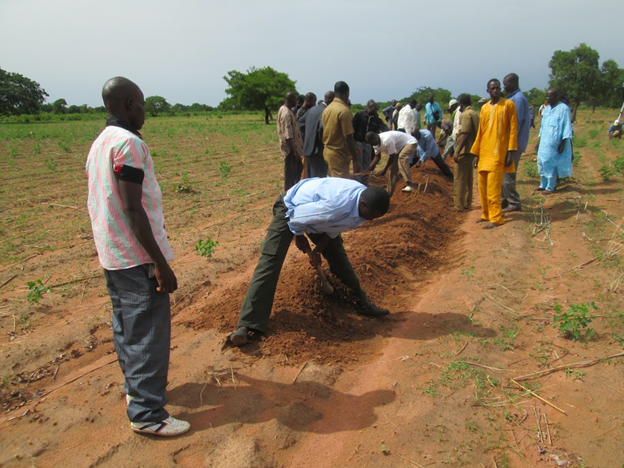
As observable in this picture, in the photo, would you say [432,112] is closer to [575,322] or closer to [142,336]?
[575,322]

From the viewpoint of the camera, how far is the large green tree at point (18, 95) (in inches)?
2163

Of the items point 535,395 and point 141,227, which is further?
point 535,395

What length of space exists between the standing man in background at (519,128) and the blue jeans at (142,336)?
549cm

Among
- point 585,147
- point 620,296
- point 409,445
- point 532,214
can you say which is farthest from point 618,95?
point 409,445

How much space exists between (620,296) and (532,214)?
9.76 ft

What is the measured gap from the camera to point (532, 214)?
6.73m

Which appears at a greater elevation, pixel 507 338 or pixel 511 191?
pixel 511 191

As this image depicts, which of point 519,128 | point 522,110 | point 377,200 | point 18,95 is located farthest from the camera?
point 18,95

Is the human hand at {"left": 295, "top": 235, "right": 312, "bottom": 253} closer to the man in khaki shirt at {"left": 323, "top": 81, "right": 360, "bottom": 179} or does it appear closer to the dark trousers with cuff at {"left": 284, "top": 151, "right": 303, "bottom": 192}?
the man in khaki shirt at {"left": 323, "top": 81, "right": 360, "bottom": 179}

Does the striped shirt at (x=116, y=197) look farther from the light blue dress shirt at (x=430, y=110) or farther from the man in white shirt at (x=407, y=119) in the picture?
the light blue dress shirt at (x=430, y=110)

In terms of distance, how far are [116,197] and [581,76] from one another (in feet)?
134

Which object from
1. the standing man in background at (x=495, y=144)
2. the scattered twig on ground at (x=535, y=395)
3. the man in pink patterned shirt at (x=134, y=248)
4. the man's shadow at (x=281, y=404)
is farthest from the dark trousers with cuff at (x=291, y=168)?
the scattered twig on ground at (x=535, y=395)

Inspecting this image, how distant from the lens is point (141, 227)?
2.15 metres

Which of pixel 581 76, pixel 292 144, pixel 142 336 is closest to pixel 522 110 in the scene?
pixel 292 144
